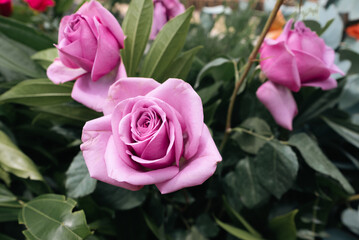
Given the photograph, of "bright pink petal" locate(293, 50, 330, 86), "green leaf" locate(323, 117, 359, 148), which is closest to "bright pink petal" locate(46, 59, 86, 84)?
"bright pink petal" locate(293, 50, 330, 86)

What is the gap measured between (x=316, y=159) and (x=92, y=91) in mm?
255

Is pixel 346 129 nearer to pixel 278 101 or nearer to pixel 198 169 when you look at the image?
pixel 278 101

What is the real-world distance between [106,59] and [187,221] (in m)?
0.27

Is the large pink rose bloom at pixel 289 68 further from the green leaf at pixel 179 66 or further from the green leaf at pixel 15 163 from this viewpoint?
the green leaf at pixel 15 163

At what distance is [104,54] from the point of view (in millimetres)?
234

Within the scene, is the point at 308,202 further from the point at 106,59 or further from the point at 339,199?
the point at 106,59

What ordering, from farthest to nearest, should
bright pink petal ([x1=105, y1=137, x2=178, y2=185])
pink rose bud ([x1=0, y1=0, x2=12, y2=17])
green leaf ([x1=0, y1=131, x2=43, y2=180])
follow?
pink rose bud ([x1=0, y1=0, x2=12, y2=17]) < green leaf ([x1=0, y1=131, x2=43, y2=180]) < bright pink petal ([x1=105, y1=137, x2=178, y2=185])

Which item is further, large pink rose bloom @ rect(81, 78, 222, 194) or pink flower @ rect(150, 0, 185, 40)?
pink flower @ rect(150, 0, 185, 40)

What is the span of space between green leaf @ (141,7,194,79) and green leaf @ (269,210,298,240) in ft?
0.72

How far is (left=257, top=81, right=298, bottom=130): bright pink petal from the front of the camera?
286 mm

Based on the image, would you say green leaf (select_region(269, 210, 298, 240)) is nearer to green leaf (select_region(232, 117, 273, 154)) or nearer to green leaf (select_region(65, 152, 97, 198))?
green leaf (select_region(232, 117, 273, 154))

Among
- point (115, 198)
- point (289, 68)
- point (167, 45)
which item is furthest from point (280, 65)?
point (115, 198)

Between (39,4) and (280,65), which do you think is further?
(39,4)

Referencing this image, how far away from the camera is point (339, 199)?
39 cm
